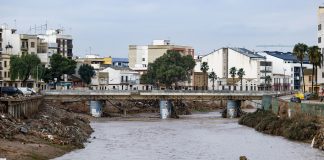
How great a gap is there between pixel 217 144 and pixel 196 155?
41.1 feet

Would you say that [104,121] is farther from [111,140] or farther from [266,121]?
[111,140]

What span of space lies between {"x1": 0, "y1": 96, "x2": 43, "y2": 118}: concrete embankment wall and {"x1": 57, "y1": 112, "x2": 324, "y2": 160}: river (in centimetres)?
814

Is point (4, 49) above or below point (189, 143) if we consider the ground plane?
above

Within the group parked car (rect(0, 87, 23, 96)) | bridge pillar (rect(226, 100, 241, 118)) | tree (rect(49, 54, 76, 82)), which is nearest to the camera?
parked car (rect(0, 87, 23, 96))

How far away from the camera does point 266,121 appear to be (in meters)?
105

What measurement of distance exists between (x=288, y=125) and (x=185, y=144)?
14835mm

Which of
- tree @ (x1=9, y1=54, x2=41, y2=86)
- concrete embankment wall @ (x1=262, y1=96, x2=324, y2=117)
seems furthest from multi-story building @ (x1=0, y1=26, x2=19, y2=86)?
concrete embankment wall @ (x1=262, y1=96, x2=324, y2=117)

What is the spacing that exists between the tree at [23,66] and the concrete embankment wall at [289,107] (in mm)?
51147

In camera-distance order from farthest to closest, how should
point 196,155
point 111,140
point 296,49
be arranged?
point 296,49
point 111,140
point 196,155

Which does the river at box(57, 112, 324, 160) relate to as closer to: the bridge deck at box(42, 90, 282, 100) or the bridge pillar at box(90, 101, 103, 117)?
the bridge deck at box(42, 90, 282, 100)

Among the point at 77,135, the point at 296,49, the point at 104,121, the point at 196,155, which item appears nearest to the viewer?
the point at 196,155

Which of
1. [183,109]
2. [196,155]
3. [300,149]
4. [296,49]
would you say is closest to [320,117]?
[300,149]

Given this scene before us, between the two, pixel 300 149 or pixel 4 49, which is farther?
pixel 4 49

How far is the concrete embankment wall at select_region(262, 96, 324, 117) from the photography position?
84938mm
